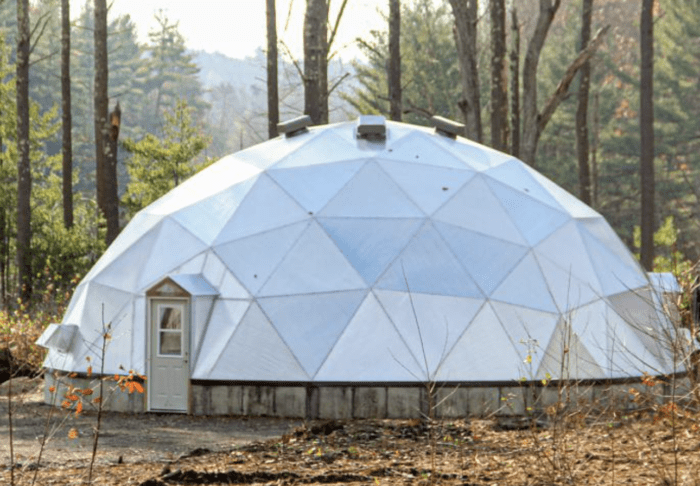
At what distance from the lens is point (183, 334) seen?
14820mm

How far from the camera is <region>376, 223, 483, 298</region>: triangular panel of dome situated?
47.5 feet

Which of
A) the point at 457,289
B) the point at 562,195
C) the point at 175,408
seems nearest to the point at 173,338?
the point at 175,408

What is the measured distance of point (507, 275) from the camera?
14.8 meters

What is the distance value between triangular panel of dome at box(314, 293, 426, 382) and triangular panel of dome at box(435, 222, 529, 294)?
1580 millimetres

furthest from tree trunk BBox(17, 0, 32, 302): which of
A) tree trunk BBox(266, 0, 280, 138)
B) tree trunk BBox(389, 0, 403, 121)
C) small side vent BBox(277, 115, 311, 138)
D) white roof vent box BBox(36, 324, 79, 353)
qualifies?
small side vent BBox(277, 115, 311, 138)

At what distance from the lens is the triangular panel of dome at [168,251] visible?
1538cm

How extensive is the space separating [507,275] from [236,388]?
4295mm

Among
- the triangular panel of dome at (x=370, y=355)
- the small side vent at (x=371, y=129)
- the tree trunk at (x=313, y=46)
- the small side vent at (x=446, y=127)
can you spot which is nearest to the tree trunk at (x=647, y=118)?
the tree trunk at (x=313, y=46)

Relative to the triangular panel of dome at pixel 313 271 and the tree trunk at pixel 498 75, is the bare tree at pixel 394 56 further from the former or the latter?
the triangular panel of dome at pixel 313 271

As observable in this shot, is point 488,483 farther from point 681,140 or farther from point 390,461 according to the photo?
point 681,140

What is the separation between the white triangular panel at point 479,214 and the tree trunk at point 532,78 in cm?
786

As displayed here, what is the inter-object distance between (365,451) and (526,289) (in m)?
5.06

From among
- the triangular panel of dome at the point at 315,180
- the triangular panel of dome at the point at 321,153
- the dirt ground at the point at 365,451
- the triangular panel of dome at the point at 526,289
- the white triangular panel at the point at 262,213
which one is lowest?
the dirt ground at the point at 365,451

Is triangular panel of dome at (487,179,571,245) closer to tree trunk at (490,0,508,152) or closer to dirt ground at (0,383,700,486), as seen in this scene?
dirt ground at (0,383,700,486)
